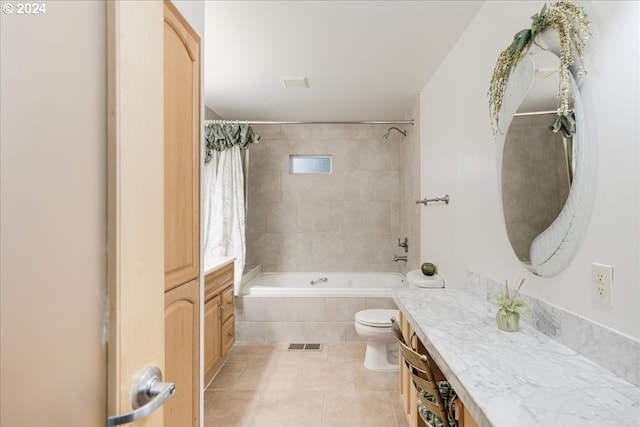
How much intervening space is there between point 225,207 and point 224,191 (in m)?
0.17

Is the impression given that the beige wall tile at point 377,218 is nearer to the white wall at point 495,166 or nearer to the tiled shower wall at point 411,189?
the tiled shower wall at point 411,189

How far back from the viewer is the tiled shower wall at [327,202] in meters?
4.68

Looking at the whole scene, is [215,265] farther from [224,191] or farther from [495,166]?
[495,166]

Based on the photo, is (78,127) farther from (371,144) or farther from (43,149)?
(371,144)

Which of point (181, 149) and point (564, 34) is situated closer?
point (564, 34)

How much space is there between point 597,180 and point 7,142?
60.7 inches

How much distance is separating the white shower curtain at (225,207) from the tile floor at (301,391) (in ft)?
3.33

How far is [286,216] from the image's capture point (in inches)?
185

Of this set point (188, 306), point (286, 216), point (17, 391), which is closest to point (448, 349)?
point (188, 306)

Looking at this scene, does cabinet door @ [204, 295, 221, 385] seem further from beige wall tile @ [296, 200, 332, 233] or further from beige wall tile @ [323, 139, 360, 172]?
beige wall tile @ [323, 139, 360, 172]

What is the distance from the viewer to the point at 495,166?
1.88 m

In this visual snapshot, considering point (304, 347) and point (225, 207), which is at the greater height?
point (225, 207)

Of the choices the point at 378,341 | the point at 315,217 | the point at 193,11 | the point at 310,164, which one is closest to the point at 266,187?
the point at 310,164

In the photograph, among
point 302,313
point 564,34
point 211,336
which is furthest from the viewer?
point 302,313
